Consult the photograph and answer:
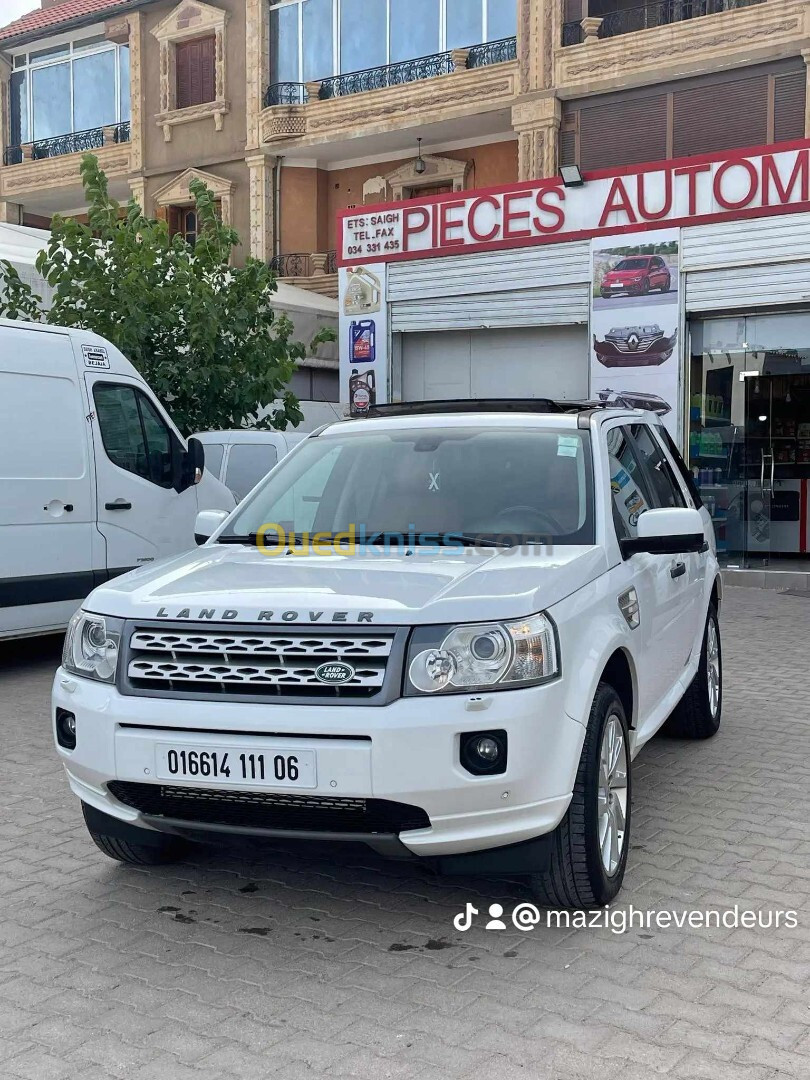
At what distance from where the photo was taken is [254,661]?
3.57 m

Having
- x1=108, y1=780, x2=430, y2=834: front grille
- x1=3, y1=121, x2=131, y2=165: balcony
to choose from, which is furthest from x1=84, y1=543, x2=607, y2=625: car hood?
x1=3, y1=121, x2=131, y2=165: balcony

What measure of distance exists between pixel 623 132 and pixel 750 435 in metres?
7.91

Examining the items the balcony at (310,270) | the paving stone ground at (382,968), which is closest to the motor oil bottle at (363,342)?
the balcony at (310,270)

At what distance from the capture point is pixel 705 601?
6016 millimetres

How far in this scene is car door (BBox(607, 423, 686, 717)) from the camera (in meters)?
4.56

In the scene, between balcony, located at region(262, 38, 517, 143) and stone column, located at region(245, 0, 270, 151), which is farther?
stone column, located at region(245, 0, 270, 151)

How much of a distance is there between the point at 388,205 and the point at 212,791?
15689 mm

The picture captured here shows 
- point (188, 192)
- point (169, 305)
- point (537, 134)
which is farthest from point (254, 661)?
point (188, 192)

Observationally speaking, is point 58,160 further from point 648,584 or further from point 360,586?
point 360,586

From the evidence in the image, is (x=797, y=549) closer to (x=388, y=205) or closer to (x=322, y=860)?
(x=388, y=205)

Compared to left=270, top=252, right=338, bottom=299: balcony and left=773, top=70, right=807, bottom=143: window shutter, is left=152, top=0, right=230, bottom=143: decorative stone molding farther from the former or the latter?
left=773, top=70, right=807, bottom=143: window shutter

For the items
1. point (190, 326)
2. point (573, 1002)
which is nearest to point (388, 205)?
point (190, 326)

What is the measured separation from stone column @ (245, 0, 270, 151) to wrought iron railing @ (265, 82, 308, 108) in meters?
0.23

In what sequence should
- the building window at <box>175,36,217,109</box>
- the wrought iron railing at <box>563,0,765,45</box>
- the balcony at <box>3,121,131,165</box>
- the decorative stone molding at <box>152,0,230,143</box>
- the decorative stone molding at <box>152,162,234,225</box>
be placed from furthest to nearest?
1. the balcony at <box>3,121,131,165</box>
2. the building window at <box>175,36,217,109</box>
3. the decorative stone molding at <box>152,162,234,225</box>
4. the decorative stone molding at <box>152,0,230,143</box>
5. the wrought iron railing at <box>563,0,765,45</box>
